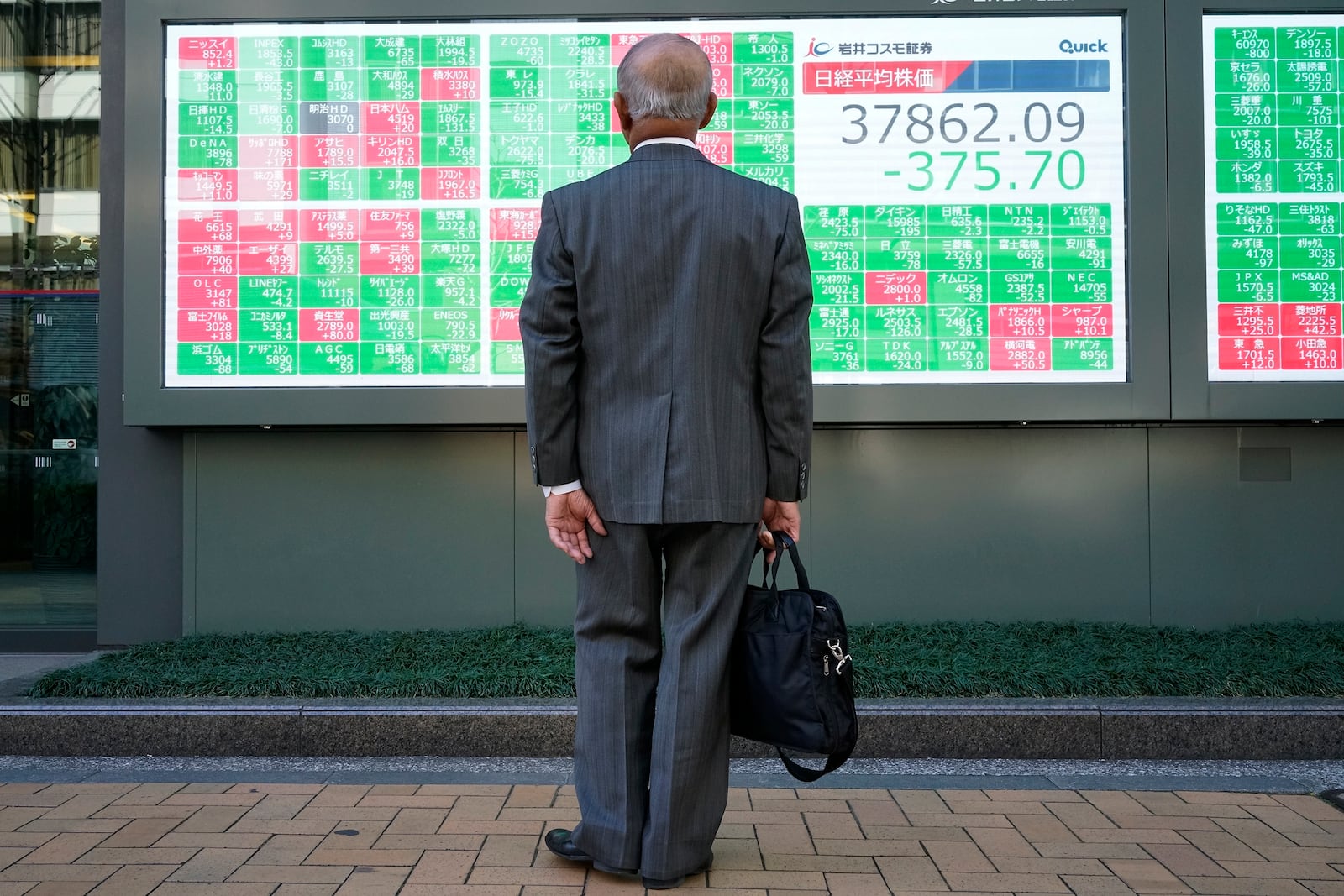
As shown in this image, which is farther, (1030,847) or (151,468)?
(151,468)

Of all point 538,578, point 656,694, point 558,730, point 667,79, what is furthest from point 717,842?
point 538,578

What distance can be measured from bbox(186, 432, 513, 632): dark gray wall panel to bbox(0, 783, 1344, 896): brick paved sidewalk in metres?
1.69

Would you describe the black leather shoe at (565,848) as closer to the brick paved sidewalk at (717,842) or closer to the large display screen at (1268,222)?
the brick paved sidewalk at (717,842)

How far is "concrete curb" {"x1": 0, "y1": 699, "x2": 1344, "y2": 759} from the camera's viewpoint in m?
3.82

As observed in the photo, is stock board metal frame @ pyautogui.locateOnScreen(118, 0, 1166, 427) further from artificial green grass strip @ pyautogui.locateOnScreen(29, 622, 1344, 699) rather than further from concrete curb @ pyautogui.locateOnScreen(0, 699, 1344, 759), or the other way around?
concrete curb @ pyautogui.locateOnScreen(0, 699, 1344, 759)

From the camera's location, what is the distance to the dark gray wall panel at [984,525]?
515 centimetres

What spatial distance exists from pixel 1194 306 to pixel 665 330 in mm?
3216

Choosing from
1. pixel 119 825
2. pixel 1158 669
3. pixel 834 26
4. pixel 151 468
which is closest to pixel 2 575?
pixel 151 468

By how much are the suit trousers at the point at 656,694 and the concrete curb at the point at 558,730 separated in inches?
43.7

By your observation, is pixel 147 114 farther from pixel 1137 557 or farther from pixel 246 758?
pixel 1137 557

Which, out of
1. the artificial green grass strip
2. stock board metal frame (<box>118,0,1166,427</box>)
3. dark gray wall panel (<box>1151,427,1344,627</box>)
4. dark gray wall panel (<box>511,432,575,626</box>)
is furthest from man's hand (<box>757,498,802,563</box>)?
dark gray wall panel (<box>1151,427,1344,627</box>)

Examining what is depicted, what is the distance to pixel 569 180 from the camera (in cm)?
502

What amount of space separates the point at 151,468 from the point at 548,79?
2495 millimetres

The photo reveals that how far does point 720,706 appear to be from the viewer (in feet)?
8.84
